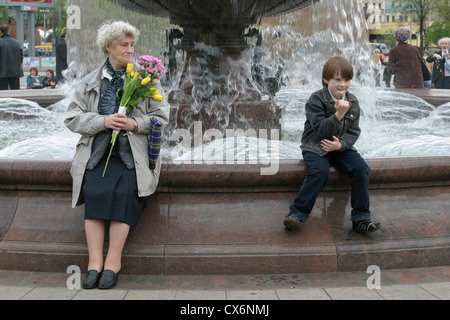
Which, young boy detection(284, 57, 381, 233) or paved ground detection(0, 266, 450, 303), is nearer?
paved ground detection(0, 266, 450, 303)

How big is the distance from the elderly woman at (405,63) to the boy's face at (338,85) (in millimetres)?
7228

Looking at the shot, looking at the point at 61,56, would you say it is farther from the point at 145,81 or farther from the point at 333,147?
the point at 333,147

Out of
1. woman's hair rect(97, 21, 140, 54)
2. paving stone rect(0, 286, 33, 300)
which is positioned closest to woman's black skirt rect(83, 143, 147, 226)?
paving stone rect(0, 286, 33, 300)

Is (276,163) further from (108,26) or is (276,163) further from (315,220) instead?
(108,26)

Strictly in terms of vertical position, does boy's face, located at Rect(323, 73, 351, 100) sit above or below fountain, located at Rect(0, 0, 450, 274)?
above

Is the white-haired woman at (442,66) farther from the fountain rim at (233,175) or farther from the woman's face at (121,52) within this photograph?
the woman's face at (121,52)

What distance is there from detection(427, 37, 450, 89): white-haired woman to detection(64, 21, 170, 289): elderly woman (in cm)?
948

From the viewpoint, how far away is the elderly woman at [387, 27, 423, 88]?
36.4ft

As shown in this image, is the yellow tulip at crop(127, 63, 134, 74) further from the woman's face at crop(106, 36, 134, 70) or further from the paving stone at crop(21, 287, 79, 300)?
the paving stone at crop(21, 287, 79, 300)

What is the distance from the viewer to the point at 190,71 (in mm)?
6680

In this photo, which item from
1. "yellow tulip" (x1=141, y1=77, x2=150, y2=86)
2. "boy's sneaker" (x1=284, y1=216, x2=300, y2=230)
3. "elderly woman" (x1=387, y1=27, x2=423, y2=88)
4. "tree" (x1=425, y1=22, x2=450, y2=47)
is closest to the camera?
"yellow tulip" (x1=141, y1=77, x2=150, y2=86)

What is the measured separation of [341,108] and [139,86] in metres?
1.27

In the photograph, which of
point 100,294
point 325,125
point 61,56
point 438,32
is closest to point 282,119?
point 325,125

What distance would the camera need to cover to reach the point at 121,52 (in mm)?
4066
